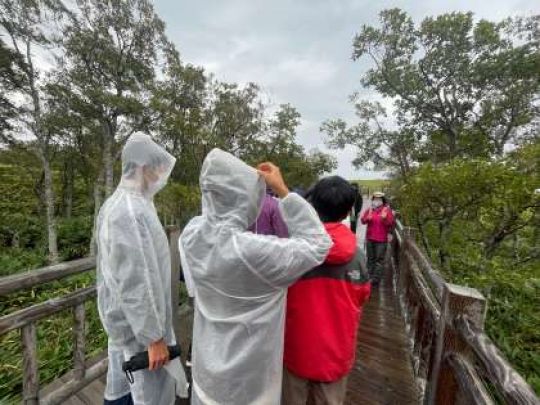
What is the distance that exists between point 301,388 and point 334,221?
91 cm

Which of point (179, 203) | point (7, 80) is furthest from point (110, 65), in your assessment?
point (179, 203)

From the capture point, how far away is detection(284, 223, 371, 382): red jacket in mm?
1498

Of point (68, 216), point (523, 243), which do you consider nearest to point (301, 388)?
point (523, 243)

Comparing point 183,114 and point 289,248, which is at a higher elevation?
point 183,114

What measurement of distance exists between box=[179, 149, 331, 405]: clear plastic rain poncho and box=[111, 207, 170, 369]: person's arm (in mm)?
208

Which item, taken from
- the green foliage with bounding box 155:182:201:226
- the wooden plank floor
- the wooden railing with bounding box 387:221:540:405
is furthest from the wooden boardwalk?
the green foliage with bounding box 155:182:201:226

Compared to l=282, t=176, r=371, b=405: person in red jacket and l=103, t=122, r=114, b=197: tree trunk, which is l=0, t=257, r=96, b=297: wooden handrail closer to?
l=282, t=176, r=371, b=405: person in red jacket

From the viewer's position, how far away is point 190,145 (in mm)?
10203

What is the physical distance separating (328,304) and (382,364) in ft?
6.45

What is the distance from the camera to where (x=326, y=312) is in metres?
1.51

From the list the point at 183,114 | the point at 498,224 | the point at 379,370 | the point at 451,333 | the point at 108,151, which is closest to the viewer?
the point at 451,333

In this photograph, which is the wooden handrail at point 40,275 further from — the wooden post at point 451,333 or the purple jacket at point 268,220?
the wooden post at point 451,333

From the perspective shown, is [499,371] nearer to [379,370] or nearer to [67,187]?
[379,370]

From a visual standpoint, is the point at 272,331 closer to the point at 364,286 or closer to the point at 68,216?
the point at 364,286
